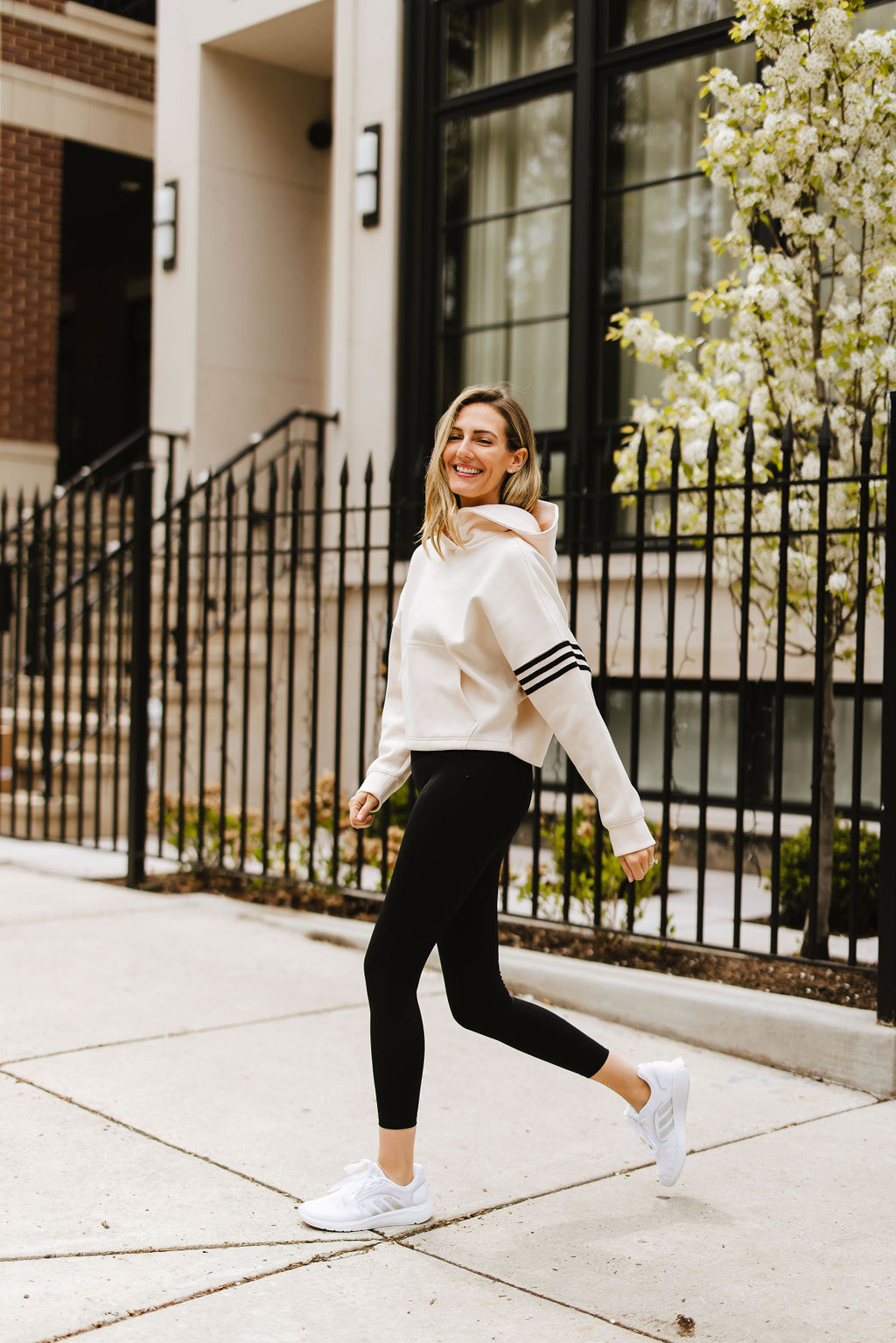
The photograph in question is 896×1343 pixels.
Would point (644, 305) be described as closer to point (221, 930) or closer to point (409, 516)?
point (409, 516)

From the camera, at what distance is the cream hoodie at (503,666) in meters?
3.02

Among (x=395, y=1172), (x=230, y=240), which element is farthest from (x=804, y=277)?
(x=230, y=240)

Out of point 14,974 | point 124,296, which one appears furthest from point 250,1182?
point 124,296

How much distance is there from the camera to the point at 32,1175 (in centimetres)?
337

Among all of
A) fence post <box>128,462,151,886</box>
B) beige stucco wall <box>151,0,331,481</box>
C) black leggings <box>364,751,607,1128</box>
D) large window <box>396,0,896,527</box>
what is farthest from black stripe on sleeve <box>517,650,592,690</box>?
beige stucco wall <box>151,0,331,481</box>

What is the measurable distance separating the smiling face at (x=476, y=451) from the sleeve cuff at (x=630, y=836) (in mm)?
808

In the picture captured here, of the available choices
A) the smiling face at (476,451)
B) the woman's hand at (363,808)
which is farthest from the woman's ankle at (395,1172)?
the smiling face at (476,451)

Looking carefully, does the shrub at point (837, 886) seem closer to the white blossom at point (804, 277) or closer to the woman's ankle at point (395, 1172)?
the white blossom at point (804, 277)

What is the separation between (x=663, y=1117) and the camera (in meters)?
3.33

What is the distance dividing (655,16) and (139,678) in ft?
17.3

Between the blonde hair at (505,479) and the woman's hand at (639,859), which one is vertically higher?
the blonde hair at (505,479)

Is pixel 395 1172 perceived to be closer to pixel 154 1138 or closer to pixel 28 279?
pixel 154 1138

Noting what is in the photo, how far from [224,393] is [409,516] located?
18.1 ft

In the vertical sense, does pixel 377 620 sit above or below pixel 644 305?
below
